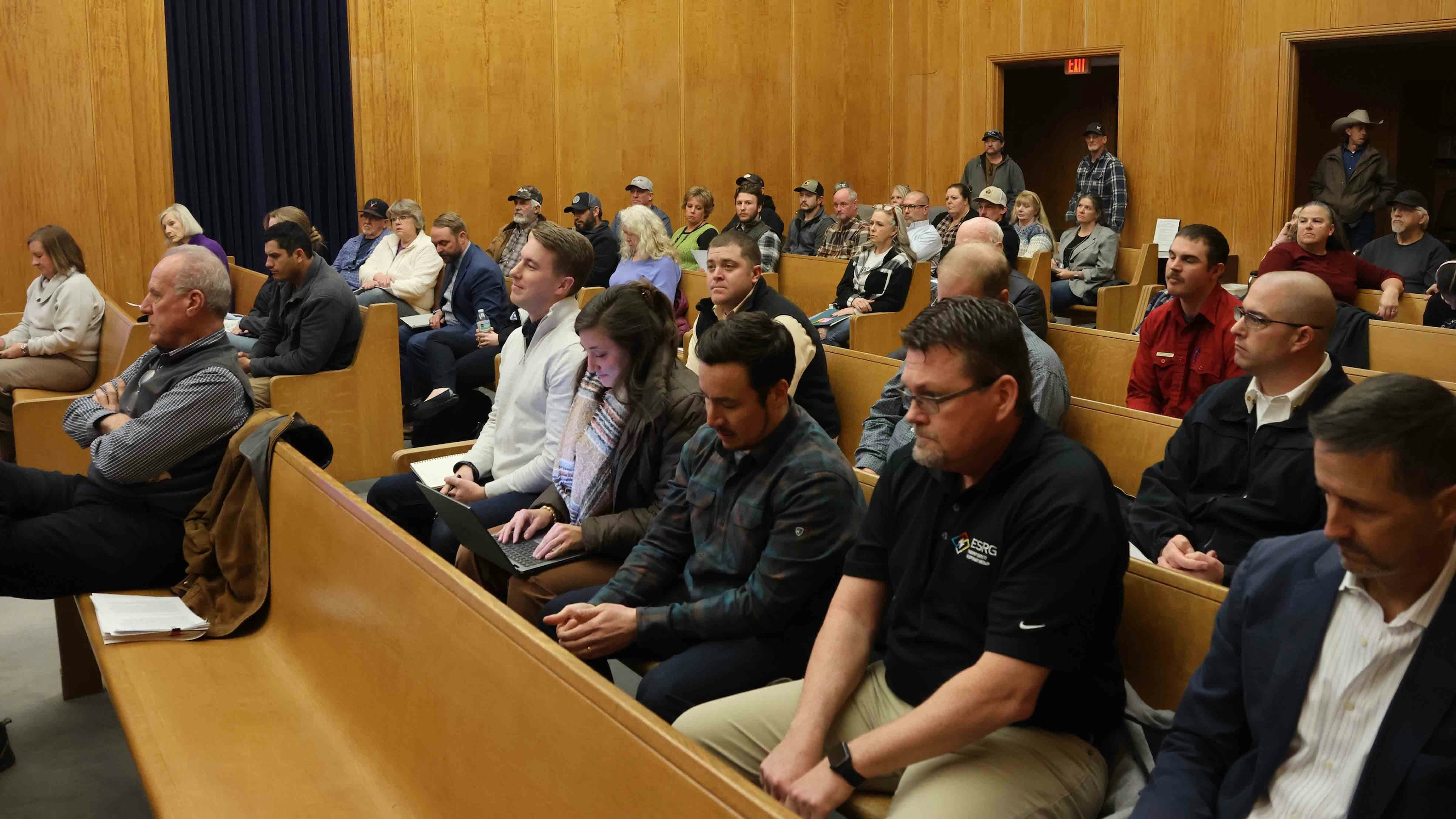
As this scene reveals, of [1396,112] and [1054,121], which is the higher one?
[1054,121]

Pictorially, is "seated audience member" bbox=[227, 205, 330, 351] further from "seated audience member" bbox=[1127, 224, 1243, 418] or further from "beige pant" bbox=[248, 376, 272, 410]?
"seated audience member" bbox=[1127, 224, 1243, 418]

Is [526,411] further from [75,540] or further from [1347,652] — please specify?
[1347,652]

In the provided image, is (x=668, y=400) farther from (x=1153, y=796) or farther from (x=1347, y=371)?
(x=1347, y=371)

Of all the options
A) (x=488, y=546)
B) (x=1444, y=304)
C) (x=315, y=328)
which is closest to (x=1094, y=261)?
(x=1444, y=304)

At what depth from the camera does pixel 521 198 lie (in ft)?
28.4

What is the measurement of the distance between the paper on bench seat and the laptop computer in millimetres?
687

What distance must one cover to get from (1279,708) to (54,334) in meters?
5.86

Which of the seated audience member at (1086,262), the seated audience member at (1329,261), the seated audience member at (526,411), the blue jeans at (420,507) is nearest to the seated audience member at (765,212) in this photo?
the seated audience member at (1086,262)

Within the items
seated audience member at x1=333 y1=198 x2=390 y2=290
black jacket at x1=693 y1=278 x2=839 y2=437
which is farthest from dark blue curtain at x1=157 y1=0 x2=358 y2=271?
black jacket at x1=693 y1=278 x2=839 y2=437

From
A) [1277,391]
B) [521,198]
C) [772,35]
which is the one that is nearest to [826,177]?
[772,35]

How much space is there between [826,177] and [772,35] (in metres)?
1.50

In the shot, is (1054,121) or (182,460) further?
(1054,121)

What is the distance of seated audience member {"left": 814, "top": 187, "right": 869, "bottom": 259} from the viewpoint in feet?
27.5

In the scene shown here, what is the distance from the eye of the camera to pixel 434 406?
583 cm
